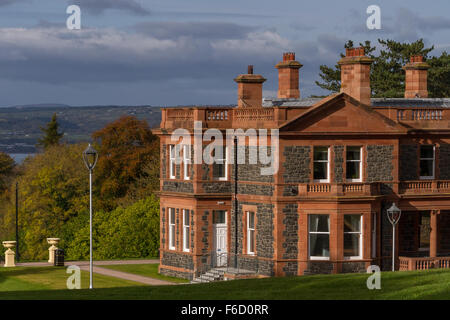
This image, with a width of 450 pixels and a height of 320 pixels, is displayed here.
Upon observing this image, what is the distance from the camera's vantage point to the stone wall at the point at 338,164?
4209cm

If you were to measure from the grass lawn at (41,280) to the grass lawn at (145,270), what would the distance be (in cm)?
219

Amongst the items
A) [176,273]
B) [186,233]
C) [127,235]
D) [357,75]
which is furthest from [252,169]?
[127,235]

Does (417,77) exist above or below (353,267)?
above

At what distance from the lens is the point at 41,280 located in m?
44.4

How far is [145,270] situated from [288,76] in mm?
12512

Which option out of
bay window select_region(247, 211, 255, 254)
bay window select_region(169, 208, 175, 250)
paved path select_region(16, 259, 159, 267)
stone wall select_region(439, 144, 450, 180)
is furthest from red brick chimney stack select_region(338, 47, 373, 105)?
paved path select_region(16, 259, 159, 267)

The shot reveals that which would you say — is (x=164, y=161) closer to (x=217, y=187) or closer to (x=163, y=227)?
(x=163, y=227)

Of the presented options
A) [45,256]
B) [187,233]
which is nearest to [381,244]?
[187,233]

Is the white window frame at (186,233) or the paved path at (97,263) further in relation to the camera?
the paved path at (97,263)

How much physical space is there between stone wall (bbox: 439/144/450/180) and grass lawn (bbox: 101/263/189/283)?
13.0m

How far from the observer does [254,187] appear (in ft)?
141

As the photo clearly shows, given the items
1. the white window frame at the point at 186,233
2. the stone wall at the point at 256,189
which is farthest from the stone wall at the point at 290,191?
the white window frame at the point at 186,233

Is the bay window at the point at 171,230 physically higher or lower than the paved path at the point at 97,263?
higher

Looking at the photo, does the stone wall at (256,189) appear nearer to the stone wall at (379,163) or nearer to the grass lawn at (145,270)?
the stone wall at (379,163)
